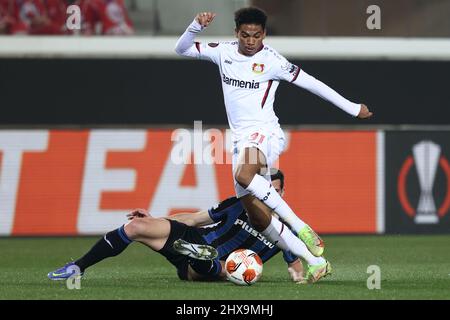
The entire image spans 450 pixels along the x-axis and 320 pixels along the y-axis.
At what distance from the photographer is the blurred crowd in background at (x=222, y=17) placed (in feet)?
59.5

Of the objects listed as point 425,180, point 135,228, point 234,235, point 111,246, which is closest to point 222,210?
point 234,235

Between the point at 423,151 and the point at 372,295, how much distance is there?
912cm

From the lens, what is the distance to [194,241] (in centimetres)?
894

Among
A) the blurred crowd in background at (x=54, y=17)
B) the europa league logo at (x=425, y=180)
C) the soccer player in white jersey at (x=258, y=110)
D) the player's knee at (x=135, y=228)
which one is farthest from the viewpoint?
the blurred crowd in background at (x=54, y=17)

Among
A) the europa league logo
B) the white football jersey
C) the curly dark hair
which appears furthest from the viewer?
the europa league logo

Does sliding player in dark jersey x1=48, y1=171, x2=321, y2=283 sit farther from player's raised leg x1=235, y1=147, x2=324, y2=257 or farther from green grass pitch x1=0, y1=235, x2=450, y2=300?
player's raised leg x1=235, y1=147, x2=324, y2=257

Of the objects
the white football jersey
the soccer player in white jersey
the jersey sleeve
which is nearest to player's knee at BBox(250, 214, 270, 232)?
the soccer player in white jersey

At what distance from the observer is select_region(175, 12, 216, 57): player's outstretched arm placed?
364 inches

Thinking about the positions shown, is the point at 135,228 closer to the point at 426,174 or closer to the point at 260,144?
the point at 260,144

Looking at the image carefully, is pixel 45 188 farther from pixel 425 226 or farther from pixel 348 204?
pixel 425 226

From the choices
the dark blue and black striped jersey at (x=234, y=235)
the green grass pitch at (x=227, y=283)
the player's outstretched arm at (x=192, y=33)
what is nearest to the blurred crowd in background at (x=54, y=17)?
the green grass pitch at (x=227, y=283)

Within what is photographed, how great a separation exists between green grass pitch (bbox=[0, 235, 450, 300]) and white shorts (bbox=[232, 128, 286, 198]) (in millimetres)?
860

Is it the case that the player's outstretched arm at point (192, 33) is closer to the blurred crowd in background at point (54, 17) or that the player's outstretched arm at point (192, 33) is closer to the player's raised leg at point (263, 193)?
the player's raised leg at point (263, 193)

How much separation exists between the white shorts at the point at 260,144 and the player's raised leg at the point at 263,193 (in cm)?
7
